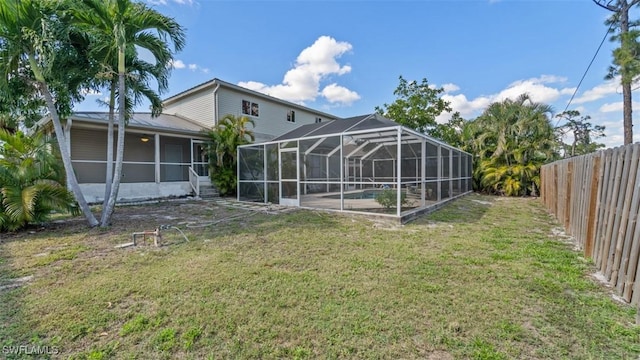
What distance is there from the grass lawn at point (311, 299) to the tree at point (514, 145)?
32.4 feet

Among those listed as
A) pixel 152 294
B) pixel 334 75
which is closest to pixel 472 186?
pixel 334 75

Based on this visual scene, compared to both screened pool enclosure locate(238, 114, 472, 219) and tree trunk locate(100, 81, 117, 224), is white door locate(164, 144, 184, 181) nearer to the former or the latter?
screened pool enclosure locate(238, 114, 472, 219)

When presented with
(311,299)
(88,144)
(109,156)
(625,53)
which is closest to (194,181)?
(88,144)

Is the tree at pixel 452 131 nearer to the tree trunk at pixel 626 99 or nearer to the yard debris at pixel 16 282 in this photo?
the tree trunk at pixel 626 99

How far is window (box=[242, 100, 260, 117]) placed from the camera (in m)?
15.2

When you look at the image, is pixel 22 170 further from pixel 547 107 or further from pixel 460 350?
pixel 547 107

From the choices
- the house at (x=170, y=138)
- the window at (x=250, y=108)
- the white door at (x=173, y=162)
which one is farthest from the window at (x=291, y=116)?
the white door at (x=173, y=162)

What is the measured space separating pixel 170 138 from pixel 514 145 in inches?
689

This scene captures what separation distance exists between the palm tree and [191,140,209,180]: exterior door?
4.94 metres

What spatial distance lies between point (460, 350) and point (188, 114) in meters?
16.6

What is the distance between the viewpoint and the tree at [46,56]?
5352 mm

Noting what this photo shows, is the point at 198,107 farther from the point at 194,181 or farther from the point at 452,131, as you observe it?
the point at 452,131

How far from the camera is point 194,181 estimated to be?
12391 millimetres

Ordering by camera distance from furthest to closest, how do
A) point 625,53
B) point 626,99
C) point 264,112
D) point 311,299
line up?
point 264,112 → point 626,99 → point 625,53 → point 311,299
